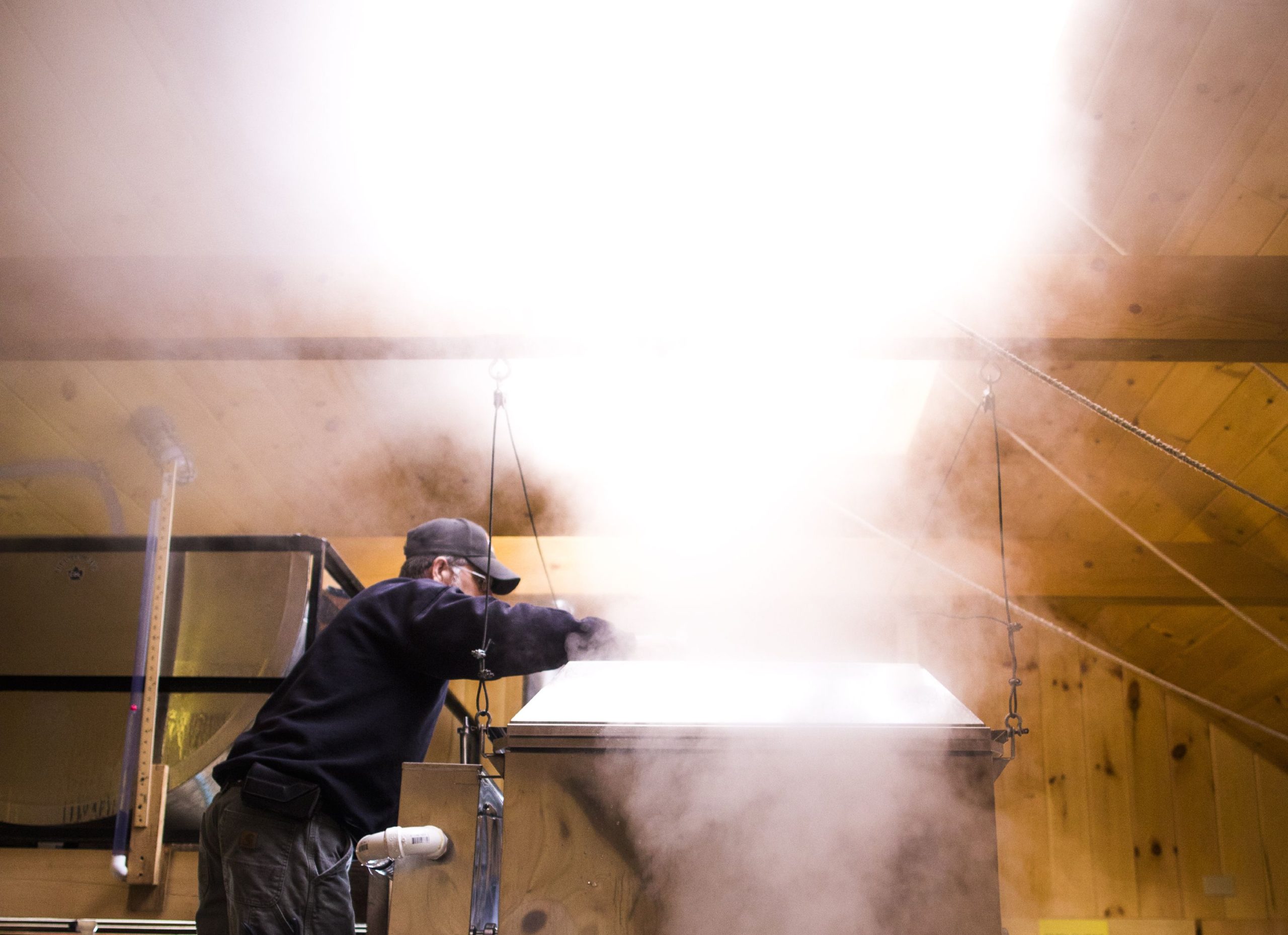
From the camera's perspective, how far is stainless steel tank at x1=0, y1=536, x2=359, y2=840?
202cm

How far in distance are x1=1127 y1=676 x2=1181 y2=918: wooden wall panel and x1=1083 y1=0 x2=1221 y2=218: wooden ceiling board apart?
2.00 metres

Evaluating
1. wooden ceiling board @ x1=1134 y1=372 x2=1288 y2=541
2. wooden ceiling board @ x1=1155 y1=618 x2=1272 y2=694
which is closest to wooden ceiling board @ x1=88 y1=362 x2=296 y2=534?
Answer: wooden ceiling board @ x1=1134 y1=372 x2=1288 y2=541

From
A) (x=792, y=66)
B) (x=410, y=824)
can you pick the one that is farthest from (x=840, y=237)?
(x=410, y=824)

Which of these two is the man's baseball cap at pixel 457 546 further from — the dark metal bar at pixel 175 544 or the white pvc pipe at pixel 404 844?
the white pvc pipe at pixel 404 844

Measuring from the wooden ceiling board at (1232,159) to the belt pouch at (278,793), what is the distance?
180cm

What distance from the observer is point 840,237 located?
5.85 feet

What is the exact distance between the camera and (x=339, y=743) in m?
1.50

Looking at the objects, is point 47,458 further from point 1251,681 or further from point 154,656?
point 1251,681

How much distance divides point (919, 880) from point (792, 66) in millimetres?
1432

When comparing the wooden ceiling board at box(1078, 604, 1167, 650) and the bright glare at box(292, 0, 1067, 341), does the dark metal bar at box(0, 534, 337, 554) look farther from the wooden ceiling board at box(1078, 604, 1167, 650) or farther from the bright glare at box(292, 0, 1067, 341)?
the wooden ceiling board at box(1078, 604, 1167, 650)

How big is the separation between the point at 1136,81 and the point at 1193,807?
2505mm

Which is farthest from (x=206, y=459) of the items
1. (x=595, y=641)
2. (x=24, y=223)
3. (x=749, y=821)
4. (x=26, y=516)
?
(x=749, y=821)

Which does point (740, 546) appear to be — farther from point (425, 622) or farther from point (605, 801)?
point (605, 801)

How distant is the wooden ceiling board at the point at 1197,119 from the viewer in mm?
1715
